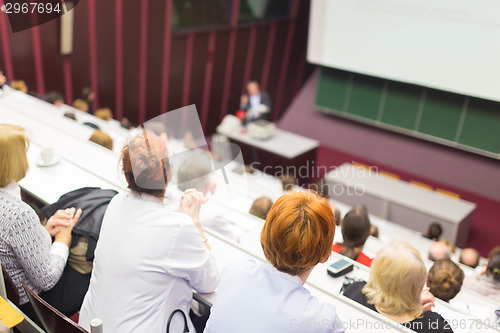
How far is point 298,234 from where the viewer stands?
4.74 ft

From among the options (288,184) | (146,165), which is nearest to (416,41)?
(288,184)

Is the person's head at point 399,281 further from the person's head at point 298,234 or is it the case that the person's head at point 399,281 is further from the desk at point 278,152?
the desk at point 278,152

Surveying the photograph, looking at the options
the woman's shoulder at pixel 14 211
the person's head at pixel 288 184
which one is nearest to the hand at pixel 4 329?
the woman's shoulder at pixel 14 211

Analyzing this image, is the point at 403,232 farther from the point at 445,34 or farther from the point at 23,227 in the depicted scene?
the point at 23,227

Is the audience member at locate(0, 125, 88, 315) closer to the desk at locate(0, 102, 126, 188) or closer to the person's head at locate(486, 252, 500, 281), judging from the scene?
the desk at locate(0, 102, 126, 188)

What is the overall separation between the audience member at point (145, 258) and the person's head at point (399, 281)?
2.13 feet

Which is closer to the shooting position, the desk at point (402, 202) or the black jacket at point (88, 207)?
the black jacket at point (88, 207)

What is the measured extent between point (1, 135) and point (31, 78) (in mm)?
4224

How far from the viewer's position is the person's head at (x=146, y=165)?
5.79ft

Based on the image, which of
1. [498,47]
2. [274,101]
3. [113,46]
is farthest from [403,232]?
[274,101]

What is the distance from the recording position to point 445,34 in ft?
21.2

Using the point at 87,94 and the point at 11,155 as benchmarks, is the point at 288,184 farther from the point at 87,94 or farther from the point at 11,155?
the point at 11,155

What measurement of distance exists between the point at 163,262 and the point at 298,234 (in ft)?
1.71

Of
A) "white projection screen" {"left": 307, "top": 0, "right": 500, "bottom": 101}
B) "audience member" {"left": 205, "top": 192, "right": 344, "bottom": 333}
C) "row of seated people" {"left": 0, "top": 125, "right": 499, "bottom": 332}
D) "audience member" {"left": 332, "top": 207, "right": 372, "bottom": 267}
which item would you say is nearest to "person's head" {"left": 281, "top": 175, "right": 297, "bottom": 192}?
"audience member" {"left": 332, "top": 207, "right": 372, "bottom": 267}
